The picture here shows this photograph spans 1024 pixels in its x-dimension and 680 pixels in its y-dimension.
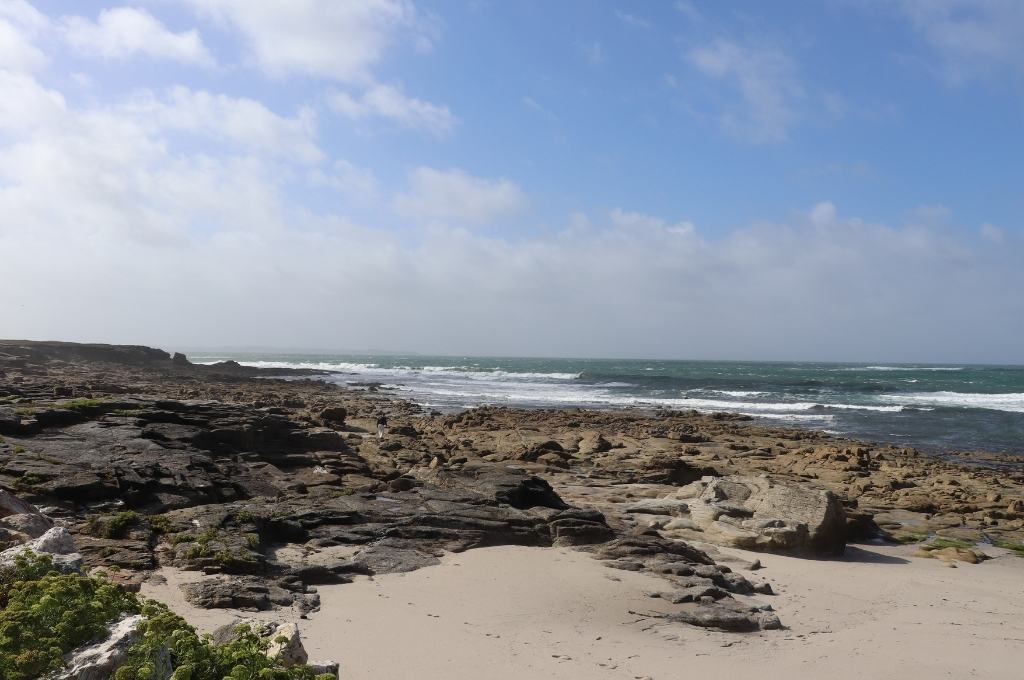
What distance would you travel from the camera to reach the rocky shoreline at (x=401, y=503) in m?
8.70

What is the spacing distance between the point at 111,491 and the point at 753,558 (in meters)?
10.7

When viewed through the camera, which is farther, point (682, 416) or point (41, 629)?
point (682, 416)

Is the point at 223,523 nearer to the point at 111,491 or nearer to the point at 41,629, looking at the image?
the point at 111,491

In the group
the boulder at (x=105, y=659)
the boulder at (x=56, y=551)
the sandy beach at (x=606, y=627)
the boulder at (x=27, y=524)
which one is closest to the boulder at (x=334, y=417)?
the sandy beach at (x=606, y=627)

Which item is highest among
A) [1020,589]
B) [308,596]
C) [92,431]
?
[92,431]

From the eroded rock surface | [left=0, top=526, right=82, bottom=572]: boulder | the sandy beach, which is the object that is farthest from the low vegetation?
the eroded rock surface

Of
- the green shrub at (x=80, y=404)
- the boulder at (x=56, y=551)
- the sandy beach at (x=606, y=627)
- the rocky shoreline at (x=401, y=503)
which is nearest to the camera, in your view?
the boulder at (x=56, y=551)

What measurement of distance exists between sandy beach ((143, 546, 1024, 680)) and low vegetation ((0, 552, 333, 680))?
2418 mm

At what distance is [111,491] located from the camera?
10602 millimetres

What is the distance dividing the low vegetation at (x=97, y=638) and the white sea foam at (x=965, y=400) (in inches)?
2052

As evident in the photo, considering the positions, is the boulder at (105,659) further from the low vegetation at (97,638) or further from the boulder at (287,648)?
the boulder at (287,648)

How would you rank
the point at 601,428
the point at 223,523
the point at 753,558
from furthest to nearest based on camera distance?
the point at 601,428 < the point at 753,558 < the point at 223,523

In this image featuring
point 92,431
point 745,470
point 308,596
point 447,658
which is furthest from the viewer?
point 745,470

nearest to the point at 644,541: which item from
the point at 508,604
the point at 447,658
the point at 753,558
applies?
the point at 753,558
